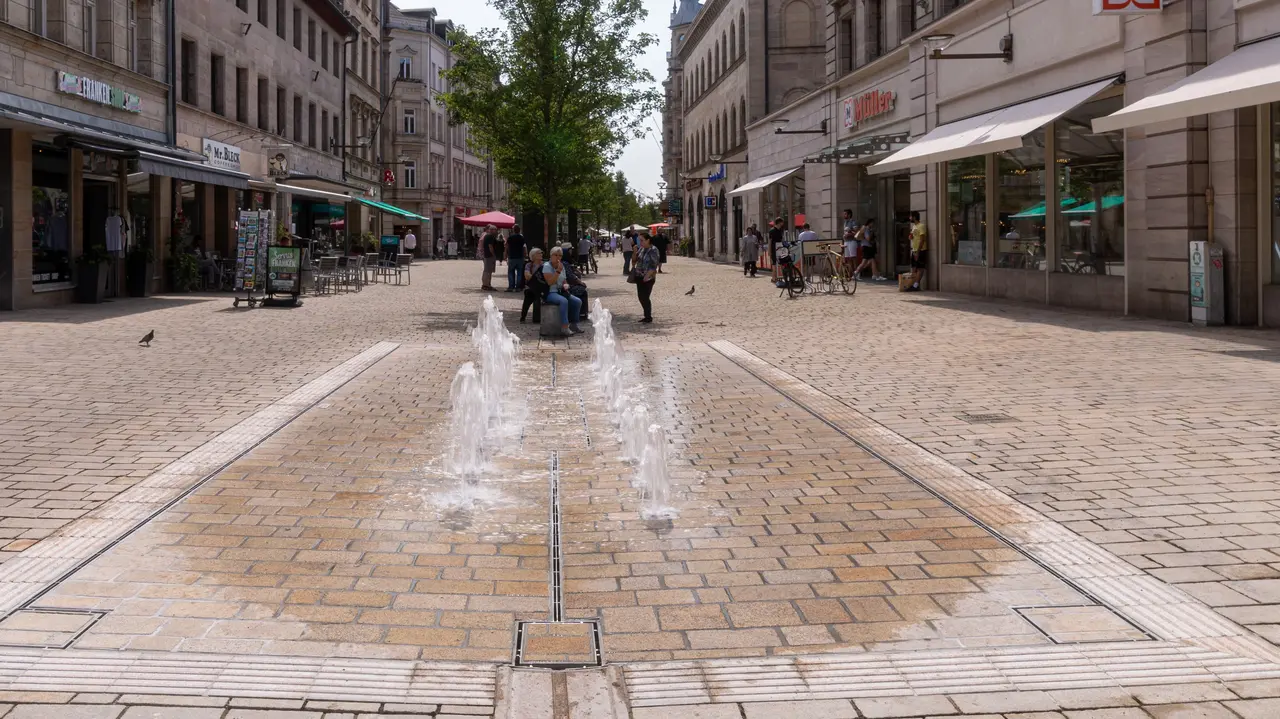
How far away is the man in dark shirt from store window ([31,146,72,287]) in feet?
29.5

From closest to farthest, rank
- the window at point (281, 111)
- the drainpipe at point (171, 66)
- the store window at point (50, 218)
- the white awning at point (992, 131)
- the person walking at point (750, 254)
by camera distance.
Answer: the white awning at point (992, 131)
the store window at point (50, 218)
the drainpipe at point (171, 66)
the window at point (281, 111)
the person walking at point (750, 254)

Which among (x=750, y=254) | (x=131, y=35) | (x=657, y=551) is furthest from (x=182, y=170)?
(x=657, y=551)

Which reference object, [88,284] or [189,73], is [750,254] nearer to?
[189,73]

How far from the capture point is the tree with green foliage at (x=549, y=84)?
26781 millimetres

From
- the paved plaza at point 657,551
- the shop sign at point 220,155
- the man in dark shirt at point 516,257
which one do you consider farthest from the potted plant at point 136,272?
the paved plaza at point 657,551

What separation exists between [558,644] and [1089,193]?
1619 centimetres

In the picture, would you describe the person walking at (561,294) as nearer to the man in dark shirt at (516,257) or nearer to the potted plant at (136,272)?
the man in dark shirt at (516,257)

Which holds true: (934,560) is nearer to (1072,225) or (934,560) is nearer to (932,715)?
(932,715)

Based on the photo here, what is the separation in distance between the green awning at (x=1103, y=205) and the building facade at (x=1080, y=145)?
0.03m

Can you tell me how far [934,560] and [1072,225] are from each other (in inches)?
596

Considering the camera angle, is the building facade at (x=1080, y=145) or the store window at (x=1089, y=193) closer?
the building facade at (x=1080, y=145)

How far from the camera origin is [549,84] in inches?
1067

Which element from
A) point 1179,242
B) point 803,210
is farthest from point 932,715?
point 803,210

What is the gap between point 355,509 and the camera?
18.7 feet
